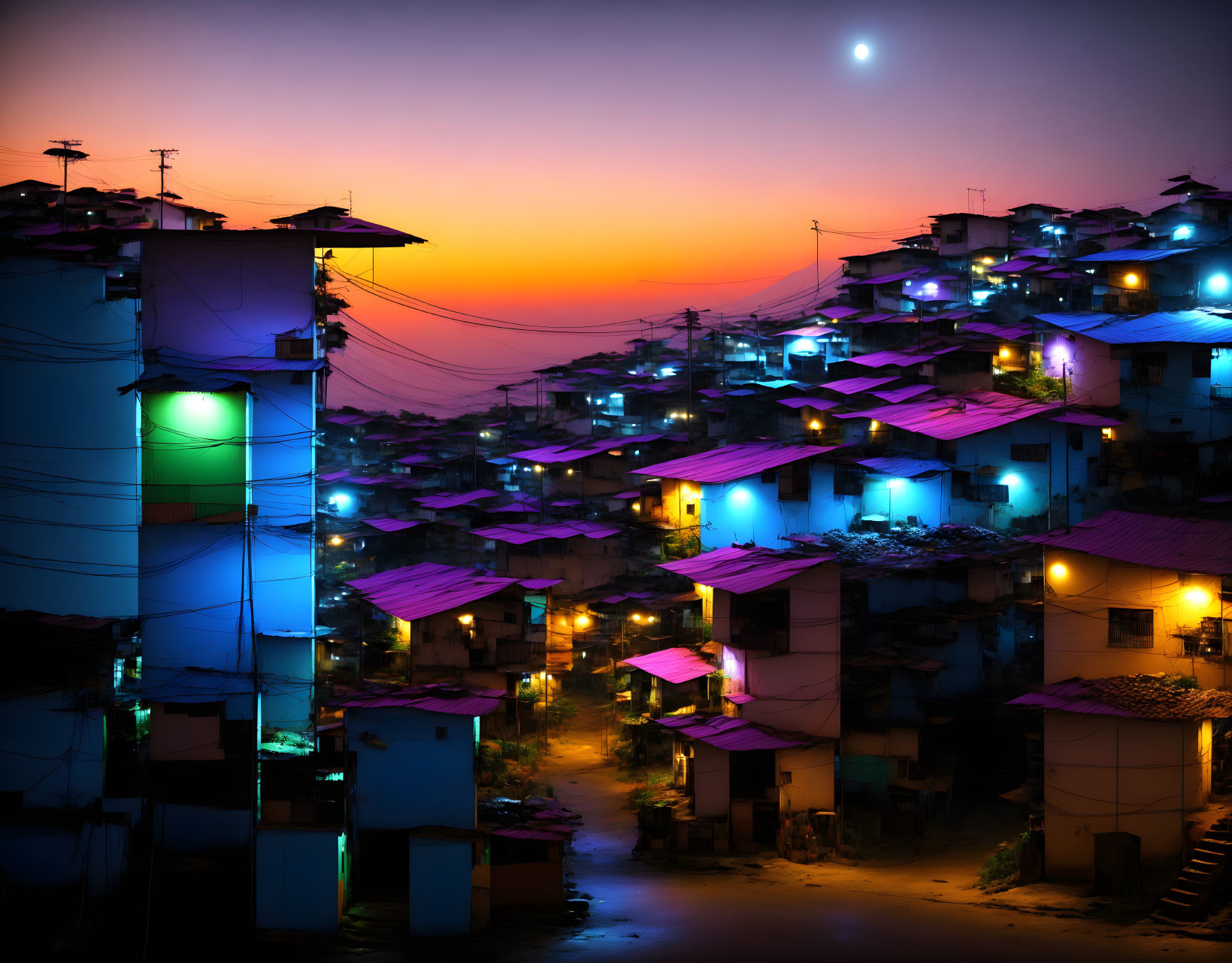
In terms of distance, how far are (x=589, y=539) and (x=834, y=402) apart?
1399cm

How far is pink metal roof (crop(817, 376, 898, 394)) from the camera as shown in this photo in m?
48.8

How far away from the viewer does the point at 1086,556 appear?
26.3 meters

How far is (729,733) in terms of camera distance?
91.3 feet

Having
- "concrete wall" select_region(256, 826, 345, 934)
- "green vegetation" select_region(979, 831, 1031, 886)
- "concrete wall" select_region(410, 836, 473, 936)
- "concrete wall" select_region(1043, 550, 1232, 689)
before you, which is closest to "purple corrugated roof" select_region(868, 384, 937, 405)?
"concrete wall" select_region(1043, 550, 1232, 689)

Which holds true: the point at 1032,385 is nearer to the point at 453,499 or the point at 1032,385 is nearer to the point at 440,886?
the point at 453,499

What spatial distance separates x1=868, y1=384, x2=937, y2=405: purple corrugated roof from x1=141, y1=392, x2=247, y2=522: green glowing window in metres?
29.3

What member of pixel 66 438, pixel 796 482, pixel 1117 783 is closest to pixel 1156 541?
pixel 1117 783

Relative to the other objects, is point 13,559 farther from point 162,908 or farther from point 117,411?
point 162,908

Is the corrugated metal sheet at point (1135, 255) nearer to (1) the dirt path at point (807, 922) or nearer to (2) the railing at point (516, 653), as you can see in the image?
(1) the dirt path at point (807, 922)

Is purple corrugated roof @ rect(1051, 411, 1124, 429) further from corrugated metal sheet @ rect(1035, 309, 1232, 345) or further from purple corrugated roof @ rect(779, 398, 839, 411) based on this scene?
purple corrugated roof @ rect(779, 398, 839, 411)

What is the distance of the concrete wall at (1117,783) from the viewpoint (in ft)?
74.0

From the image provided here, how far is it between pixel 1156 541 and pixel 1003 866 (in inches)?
361

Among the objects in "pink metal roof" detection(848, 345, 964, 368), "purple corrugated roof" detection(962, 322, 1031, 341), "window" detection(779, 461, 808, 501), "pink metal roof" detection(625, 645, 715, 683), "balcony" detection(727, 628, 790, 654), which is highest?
"purple corrugated roof" detection(962, 322, 1031, 341)

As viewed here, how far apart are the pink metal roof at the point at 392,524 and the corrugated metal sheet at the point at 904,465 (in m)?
20.8
